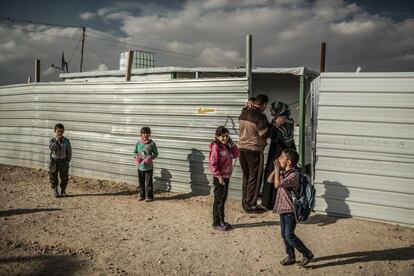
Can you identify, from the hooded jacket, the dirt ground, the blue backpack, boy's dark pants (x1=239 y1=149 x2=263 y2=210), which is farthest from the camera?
boy's dark pants (x1=239 y1=149 x2=263 y2=210)

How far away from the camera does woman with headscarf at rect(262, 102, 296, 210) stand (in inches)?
231

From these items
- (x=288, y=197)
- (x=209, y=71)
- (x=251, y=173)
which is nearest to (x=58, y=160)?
(x=251, y=173)

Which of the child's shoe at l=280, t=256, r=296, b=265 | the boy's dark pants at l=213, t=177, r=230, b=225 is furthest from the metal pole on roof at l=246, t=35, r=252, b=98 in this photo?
the child's shoe at l=280, t=256, r=296, b=265

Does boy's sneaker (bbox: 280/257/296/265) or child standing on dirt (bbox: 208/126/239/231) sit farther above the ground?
child standing on dirt (bbox: 208/126/239/231)

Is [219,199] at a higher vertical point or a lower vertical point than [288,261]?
higher

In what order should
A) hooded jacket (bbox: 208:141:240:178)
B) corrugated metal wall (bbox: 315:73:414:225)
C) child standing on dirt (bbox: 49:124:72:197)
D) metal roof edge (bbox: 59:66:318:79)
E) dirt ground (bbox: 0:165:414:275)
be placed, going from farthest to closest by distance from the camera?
metal roof edge (bbox: 59:66:318:79), child standing on dirt (bbox: 49:124:72:197), corrugated metal wall (bbox: 315:73:414:225), hooded jacket (bbox: 208:141:240:178), dirt ground (bbox: 0:165:414:275)

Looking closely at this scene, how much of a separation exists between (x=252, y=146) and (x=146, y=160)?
2148 millimetres

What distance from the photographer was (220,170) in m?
5.34

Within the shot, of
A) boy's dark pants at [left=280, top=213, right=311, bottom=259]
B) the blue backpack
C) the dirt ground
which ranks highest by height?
the blue backpack

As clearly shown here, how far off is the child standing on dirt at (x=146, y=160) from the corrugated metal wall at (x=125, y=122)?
0.60 m

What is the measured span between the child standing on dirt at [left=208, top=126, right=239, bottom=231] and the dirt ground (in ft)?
0.72

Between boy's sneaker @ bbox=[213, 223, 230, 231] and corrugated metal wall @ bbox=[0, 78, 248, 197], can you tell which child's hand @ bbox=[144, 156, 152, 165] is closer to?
corrugated metal wall @ bbox=[0, 78, 248, 197]

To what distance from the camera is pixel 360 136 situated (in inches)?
221

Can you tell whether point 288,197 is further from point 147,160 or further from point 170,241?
point 147,160
